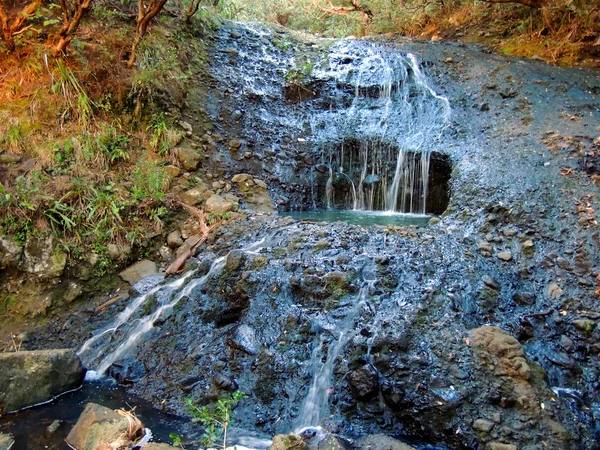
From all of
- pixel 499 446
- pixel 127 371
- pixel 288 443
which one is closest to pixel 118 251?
pixel 127 371

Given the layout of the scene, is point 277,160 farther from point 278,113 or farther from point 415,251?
point 415,251

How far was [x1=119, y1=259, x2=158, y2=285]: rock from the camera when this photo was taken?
16.3 ft

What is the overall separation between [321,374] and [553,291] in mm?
2294

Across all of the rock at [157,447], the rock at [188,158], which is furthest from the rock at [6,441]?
the rock at [188,158]

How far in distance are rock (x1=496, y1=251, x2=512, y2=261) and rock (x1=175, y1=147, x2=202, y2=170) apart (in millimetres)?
4188

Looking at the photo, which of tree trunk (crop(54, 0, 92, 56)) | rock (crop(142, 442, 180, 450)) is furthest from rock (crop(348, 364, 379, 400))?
tree trunk (crop(54, 0, 92, 56))

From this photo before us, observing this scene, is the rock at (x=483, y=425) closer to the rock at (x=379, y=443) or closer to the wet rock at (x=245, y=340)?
the rock at (x=379, y=443)

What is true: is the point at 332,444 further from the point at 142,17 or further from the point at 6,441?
the point at 142,17

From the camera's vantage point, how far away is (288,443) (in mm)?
2625

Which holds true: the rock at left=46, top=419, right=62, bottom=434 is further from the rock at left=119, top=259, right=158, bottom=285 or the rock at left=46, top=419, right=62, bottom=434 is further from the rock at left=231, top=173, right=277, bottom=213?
the rock at left=231, top=173, right=277, bottom=213

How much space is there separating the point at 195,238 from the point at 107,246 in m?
1.05

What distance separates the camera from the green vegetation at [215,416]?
2.77 meters

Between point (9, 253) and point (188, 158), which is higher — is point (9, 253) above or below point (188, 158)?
below

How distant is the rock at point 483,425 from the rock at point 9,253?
15.9ft
